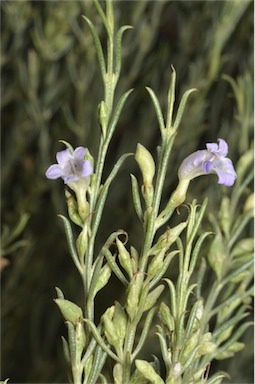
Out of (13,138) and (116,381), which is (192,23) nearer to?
(13,138)

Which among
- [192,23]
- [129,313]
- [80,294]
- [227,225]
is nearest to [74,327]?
[129,313]

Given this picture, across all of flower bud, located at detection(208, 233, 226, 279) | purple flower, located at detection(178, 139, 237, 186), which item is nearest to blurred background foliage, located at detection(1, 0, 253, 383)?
flower bud, located at detection(208, 233, 226, 279)

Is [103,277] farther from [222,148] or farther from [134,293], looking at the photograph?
[222,148]

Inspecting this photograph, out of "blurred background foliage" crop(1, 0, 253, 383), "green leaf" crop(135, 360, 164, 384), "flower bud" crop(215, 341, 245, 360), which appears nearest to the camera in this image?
"green leaf" crop(135, 360, 164, 384)

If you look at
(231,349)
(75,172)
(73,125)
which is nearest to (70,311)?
(75,172)

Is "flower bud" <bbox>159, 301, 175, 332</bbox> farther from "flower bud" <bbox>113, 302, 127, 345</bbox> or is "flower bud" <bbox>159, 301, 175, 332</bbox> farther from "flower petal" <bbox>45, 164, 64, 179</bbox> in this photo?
"flower petal" <bbox>45, 164, 64, 179</bbox>

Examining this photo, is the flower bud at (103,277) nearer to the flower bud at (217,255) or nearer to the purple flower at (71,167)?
the purple flower at (71,167)
